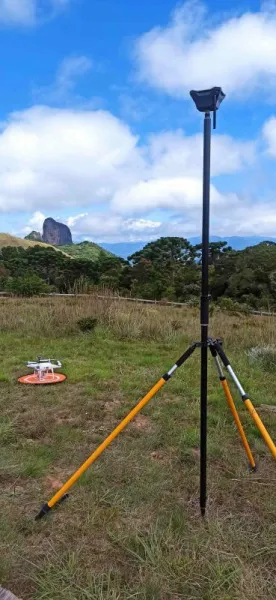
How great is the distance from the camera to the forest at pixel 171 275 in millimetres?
16234

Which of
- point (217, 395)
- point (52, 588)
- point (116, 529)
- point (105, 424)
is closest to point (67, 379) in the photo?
point (105, 424)

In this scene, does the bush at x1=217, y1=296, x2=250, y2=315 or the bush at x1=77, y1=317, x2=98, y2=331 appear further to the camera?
the bush at x1=217, y1=296, x2=250, y2=315

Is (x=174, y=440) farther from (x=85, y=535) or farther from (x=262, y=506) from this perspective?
(x=85, y=535)

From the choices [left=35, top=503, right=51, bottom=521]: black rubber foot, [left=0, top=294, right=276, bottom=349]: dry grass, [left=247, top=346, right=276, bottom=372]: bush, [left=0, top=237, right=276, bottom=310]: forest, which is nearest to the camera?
[left=35, top=503, right=51, bottom=521]: black rubber foot

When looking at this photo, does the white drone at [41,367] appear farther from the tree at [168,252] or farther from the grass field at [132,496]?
the tree at [168,252]

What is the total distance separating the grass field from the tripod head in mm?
1868

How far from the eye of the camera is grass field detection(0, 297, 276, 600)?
1635mm

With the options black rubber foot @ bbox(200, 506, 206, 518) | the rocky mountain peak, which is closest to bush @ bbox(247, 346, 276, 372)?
black rubber foot @ bbox(200, 506, 206, 518)

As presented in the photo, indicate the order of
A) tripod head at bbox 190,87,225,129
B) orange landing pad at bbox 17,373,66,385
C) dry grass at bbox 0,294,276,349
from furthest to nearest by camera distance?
dry grass at bbox 0,294,276,349, orange landing pad at bbox 17,373,66,385, tripod head at bbox 190,87,225,129

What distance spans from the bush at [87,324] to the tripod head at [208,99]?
5574mm

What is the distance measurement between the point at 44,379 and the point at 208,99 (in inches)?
131

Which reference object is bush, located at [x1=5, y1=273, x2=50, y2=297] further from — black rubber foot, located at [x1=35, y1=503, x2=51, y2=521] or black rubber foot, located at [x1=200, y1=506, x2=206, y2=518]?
black rubber foot, located at [x1=200, y1=506, x2=206, y2=518]

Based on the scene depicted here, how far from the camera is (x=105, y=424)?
3328mm

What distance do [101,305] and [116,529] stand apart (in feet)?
20.6
